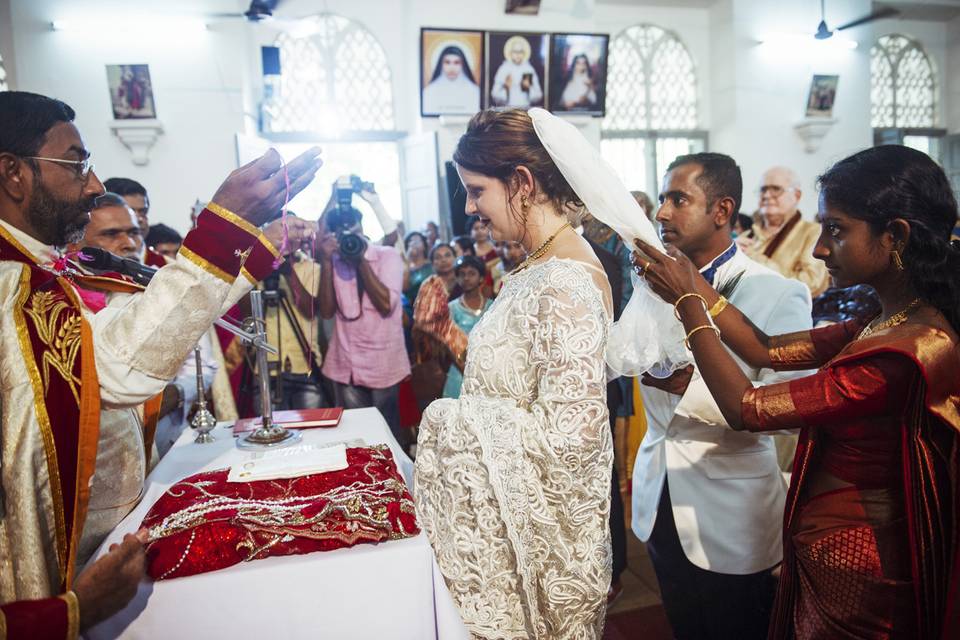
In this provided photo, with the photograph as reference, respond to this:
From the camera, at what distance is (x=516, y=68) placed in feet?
27.4

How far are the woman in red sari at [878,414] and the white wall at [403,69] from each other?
6.99 m

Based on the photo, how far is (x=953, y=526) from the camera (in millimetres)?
1327

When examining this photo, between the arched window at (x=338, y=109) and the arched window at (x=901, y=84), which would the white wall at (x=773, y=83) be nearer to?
the arched window at (x=901, y=84)

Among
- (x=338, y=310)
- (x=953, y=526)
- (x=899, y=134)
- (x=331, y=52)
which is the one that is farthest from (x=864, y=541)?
(x=899, y=134)

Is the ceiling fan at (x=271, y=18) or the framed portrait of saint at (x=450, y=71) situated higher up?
the ceiling fan at (x=271, y=18)

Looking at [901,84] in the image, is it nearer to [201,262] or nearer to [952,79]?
[952,79]

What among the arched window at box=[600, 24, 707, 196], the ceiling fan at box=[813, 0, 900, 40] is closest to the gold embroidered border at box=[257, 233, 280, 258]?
the ceiling fan at box=[813, 0, 900, 40]

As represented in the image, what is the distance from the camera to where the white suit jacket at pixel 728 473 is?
184cm

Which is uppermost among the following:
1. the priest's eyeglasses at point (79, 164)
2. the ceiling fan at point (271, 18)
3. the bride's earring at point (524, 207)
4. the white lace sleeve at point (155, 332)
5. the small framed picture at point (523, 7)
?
the small framed picture at point (523, 7)

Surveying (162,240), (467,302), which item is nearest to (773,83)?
(467,302)

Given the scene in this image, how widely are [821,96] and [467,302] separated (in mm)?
8095

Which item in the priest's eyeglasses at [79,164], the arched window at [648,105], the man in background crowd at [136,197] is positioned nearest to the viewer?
the priest's eyeglasses at [79,164]

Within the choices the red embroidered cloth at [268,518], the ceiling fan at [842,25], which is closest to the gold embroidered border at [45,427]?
the red embroidered cloth at [268,518]

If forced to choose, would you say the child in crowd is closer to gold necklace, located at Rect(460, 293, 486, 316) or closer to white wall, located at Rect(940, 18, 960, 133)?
gold necklace, located at Rect(460, 293, 486, 316)
